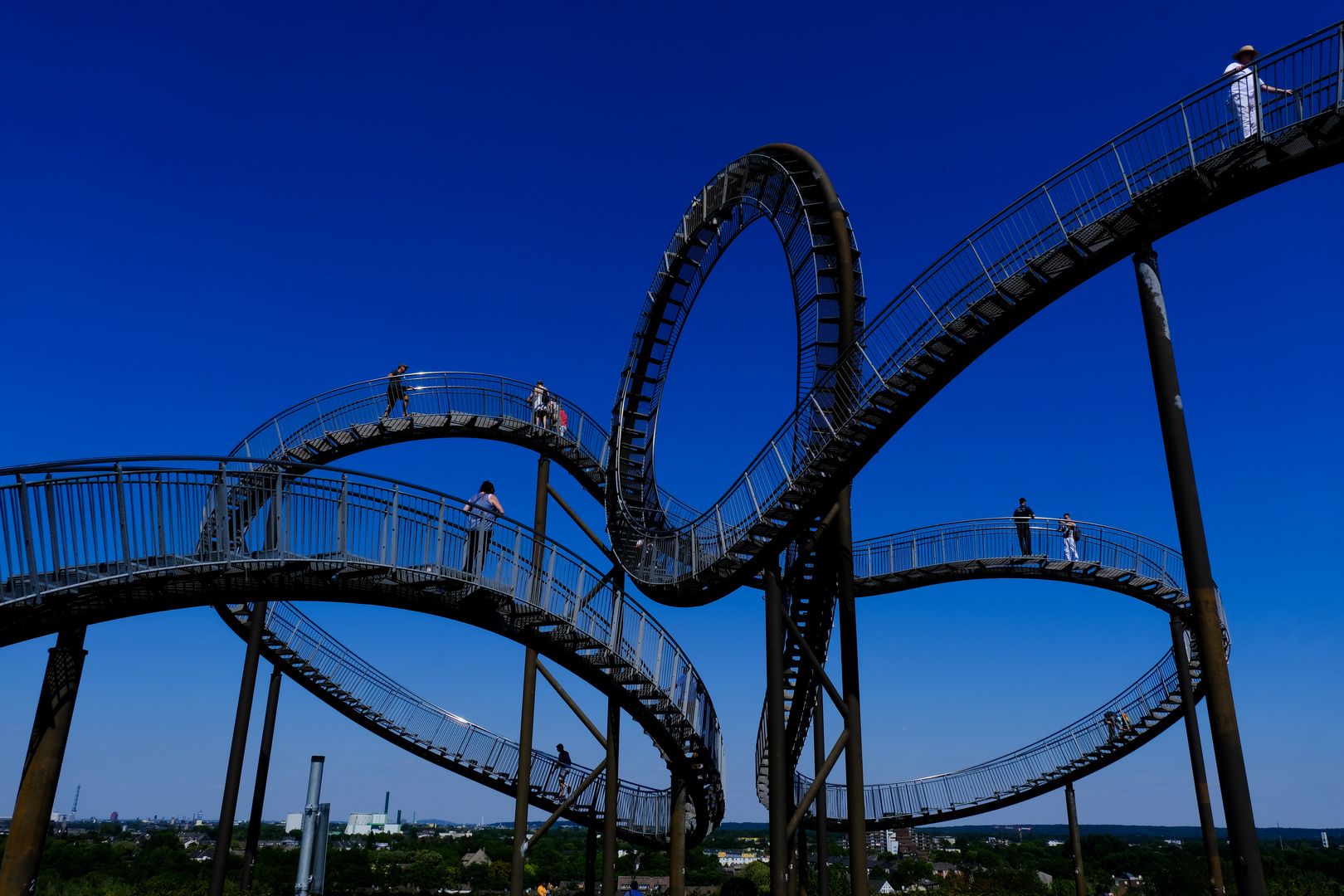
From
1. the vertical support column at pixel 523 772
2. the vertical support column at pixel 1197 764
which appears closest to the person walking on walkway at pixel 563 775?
the vertical support column at pixel 523 772

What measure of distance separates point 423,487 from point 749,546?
179 inches

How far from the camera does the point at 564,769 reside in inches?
761

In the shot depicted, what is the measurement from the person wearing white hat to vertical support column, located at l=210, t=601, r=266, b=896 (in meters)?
14.3

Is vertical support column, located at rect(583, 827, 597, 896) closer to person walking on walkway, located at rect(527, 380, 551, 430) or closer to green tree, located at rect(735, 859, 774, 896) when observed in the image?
person walking on walkway, located at rect(527, 380, 551, 430)

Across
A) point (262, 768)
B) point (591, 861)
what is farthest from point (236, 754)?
point (591, 861)

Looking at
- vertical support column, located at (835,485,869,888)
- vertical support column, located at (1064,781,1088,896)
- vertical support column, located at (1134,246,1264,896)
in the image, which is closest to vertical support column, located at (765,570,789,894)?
vertical support column, located at (835,485,869,888)

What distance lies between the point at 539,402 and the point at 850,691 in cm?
1022

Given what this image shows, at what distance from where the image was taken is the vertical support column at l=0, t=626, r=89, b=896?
7.94 metres

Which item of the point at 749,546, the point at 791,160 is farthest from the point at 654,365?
the point at 749,546

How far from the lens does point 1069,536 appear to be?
64.1ft

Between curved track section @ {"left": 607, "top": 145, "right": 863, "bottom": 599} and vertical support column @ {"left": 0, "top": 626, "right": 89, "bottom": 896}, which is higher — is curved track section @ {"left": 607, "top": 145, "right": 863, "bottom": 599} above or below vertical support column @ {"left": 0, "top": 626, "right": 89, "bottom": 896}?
above

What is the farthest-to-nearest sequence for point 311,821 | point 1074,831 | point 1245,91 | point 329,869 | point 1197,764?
point 329,869
point 1074,831
point 1197,764
point 1245,91
point 311,821

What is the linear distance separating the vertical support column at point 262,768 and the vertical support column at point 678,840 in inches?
303

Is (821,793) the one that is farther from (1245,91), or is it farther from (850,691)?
(1245,91)
